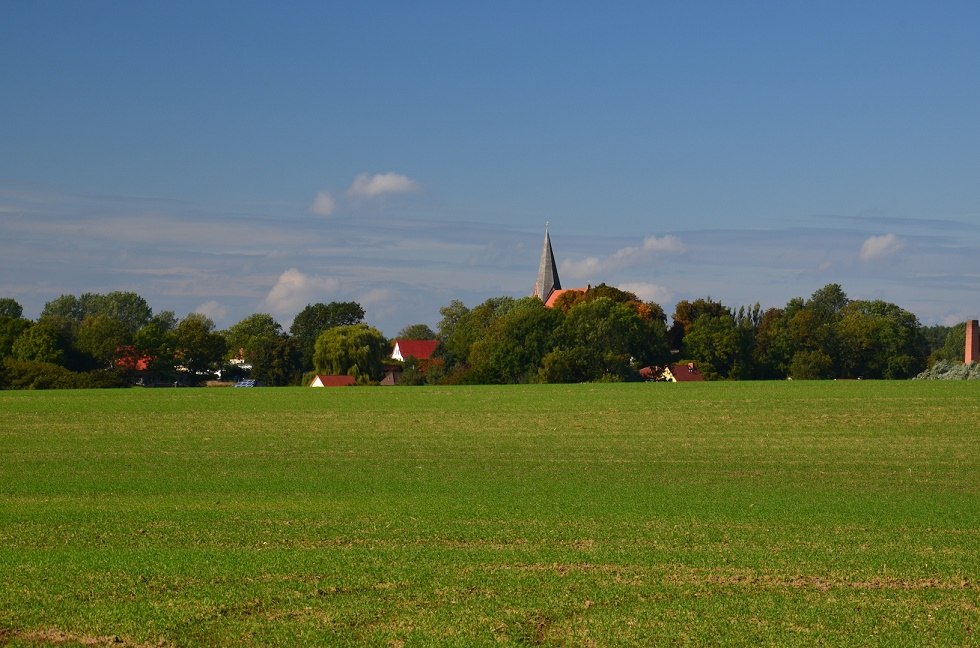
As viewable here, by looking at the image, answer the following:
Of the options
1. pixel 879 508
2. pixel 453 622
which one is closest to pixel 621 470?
pixel 879 508

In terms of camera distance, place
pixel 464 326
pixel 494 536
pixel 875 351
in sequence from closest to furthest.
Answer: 1. pixel 494 536
2. pixel 875 351
3. pixel 464 326

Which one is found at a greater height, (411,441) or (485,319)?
(485,319)

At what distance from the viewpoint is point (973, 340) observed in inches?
4067

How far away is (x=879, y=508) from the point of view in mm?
22984

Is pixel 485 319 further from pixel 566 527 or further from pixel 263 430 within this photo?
pixel 566 527

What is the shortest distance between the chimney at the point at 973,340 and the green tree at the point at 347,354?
2051 inches

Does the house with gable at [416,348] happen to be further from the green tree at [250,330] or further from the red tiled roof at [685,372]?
the red tiled roof at [685,372]

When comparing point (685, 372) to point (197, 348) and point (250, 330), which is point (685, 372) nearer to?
point (197, 348)

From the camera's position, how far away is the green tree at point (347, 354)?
101438 mm

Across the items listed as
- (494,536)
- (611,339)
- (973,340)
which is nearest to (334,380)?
(611,339)

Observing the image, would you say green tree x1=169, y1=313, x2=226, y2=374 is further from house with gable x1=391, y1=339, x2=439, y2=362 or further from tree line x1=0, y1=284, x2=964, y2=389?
house with gable x1=391, y1=339, x2=439, y2=362

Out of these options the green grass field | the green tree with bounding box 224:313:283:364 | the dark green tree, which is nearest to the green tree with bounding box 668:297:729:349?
the dark green tree

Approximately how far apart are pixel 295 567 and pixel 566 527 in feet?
18.2

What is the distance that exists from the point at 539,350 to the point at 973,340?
38537 mm
